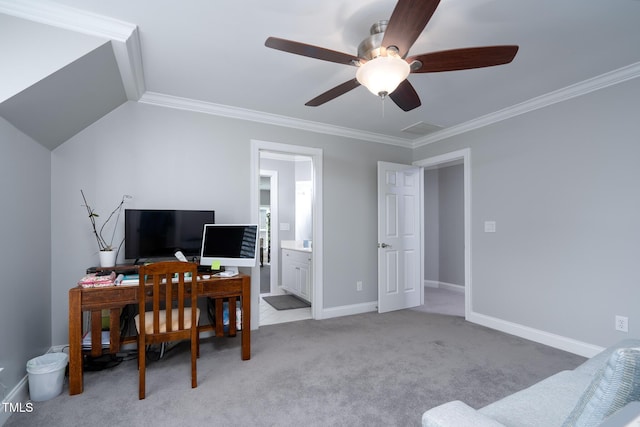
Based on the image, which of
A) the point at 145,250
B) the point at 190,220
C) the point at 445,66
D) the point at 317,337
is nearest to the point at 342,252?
the point at 317,337

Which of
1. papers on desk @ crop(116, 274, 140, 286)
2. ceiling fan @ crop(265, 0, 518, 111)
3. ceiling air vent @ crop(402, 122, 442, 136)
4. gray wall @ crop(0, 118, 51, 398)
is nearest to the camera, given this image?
ceiling fan @ crop(265, 0, 518, 111)

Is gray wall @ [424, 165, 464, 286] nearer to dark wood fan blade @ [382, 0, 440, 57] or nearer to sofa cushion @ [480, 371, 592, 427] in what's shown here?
sofa cushion @ [480, 371, 592, 427]

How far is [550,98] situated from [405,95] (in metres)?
1.97

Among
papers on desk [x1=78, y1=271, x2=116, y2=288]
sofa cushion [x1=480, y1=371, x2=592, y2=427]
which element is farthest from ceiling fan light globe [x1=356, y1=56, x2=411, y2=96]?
papers on desk [x1=78, y1=271, x2=116, y2=288]

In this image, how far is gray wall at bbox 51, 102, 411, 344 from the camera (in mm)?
2729

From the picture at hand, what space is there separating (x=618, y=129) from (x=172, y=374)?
4.26m

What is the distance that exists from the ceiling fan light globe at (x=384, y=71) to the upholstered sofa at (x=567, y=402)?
148 cm

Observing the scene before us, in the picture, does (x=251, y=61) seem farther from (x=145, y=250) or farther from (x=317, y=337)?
(x=317, y=337)

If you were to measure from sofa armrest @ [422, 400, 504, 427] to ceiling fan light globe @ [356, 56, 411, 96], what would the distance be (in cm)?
156

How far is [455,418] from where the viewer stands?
97 centimetres

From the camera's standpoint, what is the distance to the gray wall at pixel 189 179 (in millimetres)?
2729

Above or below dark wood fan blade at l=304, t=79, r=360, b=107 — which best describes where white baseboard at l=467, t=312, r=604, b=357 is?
below

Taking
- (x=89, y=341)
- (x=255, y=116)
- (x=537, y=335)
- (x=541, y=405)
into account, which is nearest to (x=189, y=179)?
(x=255, y=116)

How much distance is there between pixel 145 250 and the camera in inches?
110
